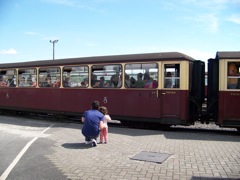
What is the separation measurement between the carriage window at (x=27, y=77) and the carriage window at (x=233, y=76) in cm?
909

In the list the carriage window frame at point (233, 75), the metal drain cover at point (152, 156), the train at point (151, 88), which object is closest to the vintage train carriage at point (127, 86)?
the train at point (151, 88)

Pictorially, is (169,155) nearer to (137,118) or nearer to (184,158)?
(184,158)

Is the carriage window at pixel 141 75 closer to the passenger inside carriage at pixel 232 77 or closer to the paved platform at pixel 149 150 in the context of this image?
the paved platform at pixel 149 150

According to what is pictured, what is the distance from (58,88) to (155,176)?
9269 mm

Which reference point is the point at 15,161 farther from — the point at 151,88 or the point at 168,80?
the point at 168,80

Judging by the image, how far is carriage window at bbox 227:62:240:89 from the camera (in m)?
10.6

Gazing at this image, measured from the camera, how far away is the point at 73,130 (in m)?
11.8

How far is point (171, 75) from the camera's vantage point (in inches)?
447

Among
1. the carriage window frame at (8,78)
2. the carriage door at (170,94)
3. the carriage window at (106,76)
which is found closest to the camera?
the carriage door at (170,94)

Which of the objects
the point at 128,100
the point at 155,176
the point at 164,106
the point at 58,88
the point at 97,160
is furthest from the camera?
the point at 58,88

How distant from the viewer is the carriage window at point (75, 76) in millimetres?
13594

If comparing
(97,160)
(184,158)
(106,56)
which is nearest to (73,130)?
(106,56)

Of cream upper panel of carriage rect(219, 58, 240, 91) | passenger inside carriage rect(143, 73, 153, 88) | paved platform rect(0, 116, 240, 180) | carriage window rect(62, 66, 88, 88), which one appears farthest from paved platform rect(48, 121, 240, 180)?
carriage window rect(62, 66, 88, 88)

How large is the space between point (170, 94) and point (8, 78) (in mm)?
9979
